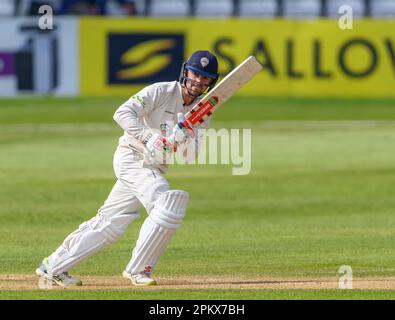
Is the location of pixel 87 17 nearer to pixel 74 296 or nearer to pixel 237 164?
pixel 237 164

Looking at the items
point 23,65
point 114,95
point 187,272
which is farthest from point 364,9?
point 187,272

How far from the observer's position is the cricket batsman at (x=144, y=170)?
29.2 feet

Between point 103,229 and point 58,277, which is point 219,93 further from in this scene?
point 58,277

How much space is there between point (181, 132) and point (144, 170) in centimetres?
42

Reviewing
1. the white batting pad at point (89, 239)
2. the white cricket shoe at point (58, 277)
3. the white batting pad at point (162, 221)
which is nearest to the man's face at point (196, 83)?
the white batting pad at point (162, 221)

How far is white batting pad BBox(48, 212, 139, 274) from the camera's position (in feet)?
29.6

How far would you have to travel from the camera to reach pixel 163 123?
9.16 metres

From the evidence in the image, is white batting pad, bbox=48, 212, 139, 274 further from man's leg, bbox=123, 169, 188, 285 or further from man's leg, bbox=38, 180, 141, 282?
man's leg, bbox=123, 169, 188, 285

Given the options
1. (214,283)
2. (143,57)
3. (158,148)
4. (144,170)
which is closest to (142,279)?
(214,283)

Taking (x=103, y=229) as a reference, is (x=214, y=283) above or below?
below

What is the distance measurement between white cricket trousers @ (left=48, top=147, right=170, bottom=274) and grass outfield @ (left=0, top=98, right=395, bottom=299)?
0.45m

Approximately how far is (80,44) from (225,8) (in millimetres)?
4348

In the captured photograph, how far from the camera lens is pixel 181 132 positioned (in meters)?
8.97
